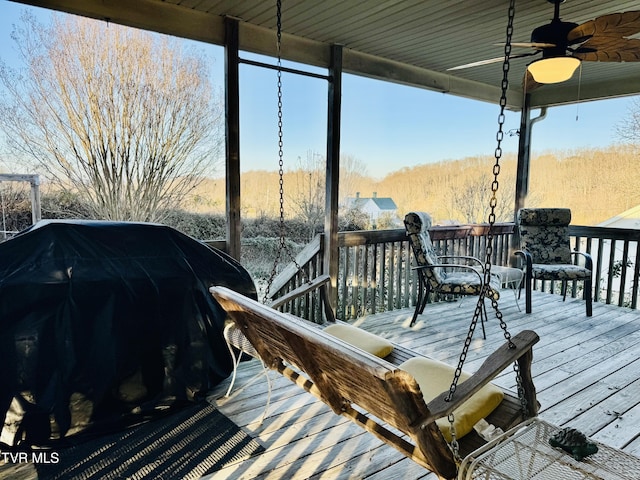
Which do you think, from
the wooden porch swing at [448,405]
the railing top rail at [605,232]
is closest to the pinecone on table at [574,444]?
the wooden porch swing at [448,405]

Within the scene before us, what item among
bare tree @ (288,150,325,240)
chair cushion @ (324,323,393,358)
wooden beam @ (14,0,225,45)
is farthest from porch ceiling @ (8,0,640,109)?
chair cushion @ (324,323,393,358)

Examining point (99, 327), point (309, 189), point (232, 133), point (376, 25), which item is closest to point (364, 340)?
point (99, 327)

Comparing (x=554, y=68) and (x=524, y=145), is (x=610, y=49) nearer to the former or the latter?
(x=554, y=68)

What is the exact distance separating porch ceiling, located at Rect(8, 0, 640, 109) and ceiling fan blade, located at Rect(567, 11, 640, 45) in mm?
451

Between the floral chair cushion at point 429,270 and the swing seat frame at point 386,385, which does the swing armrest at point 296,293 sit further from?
the floral chair cushion at point 429,270

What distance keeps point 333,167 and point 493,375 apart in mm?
2794

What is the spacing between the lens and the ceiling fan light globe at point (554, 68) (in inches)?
112

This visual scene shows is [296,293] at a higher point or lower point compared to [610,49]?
lower

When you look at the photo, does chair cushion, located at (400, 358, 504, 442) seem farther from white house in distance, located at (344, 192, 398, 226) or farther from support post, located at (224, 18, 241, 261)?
white house in distance, located at (344, 192, 398, 226)

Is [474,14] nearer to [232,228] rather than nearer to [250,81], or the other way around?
[232,228]

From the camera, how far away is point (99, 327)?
2.22 m

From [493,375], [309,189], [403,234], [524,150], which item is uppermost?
[524,150]

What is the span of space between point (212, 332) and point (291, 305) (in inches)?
60.5

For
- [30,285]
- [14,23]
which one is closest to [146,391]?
[30,285]
